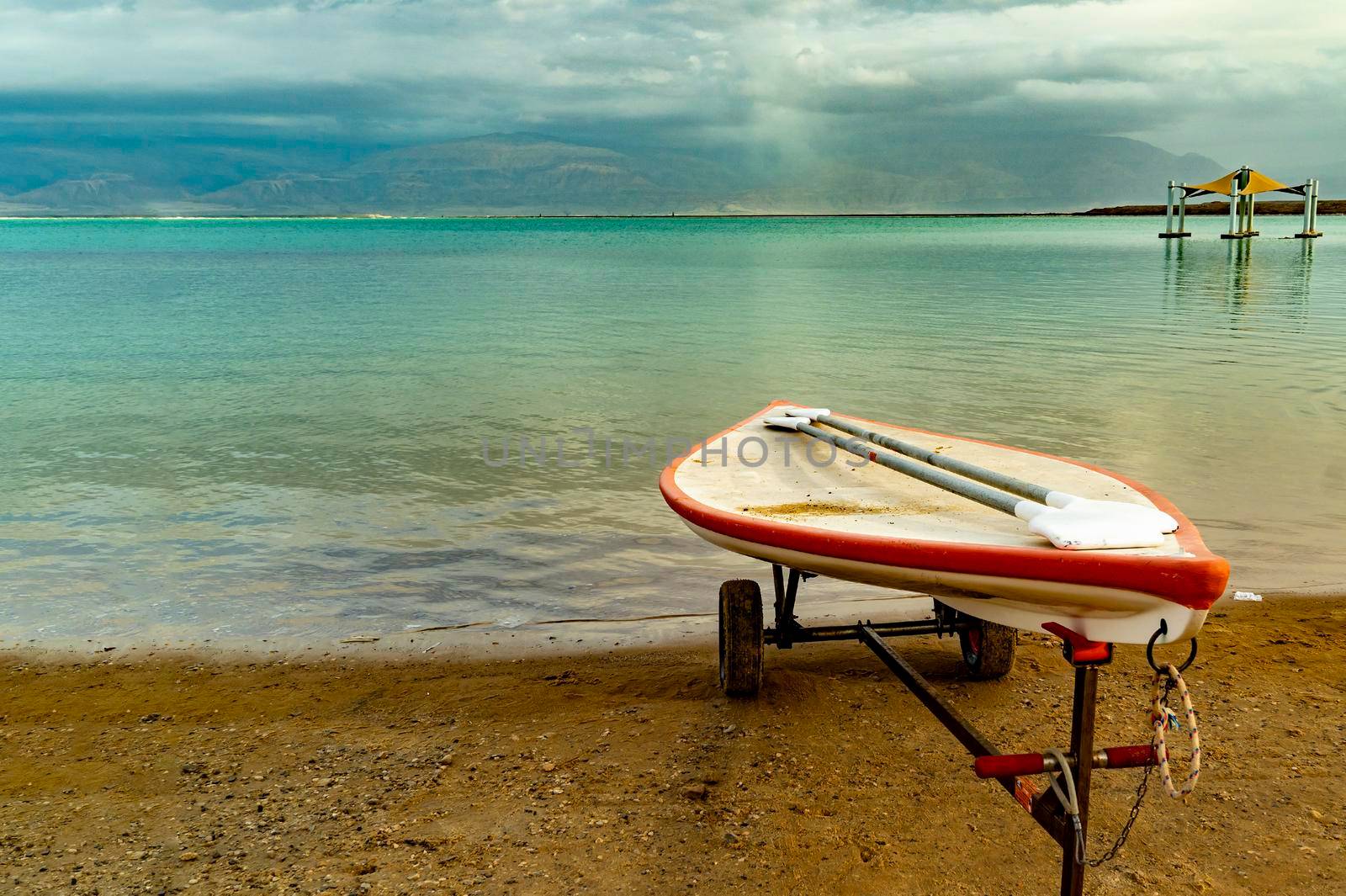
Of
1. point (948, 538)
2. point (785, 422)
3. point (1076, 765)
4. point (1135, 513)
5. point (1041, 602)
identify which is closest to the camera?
point (1076, 765)

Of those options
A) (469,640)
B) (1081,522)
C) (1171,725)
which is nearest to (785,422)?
(469,640)

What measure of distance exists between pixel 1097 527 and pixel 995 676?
2099 mm

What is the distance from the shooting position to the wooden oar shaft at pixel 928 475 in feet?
12.5

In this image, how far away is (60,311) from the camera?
2914 centimetres

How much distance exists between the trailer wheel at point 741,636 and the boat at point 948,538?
41 centimetres

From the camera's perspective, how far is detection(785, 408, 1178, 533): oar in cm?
345

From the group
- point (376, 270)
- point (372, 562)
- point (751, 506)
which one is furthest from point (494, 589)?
point (376, 270)

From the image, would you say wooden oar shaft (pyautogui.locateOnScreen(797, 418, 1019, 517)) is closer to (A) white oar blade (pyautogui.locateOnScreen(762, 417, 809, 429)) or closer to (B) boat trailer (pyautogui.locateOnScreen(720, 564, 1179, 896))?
(A) white oar blade (pyautogui.locateOnScreen(762, 417, 809, 429))

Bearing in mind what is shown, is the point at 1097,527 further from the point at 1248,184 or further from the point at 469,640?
the point at 1248,184

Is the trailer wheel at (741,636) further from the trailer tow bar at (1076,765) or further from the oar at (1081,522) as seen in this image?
the trailer tow bar at (1076,765)

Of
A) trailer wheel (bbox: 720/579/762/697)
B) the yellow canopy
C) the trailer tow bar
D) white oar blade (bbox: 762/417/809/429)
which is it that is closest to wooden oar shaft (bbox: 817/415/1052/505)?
white oar blade (bbox: 762/417/809/429)

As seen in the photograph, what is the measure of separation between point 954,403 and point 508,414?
241 inches

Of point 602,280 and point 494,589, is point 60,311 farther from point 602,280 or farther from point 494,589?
point 494,589

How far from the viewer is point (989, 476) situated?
14.1 ft
